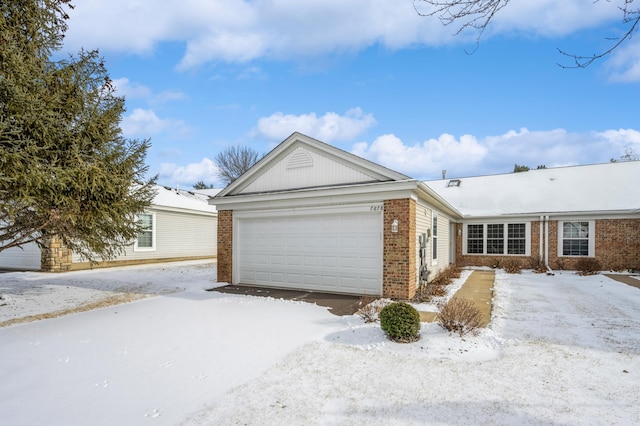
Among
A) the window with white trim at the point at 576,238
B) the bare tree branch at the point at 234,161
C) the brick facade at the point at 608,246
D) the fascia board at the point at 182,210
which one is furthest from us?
the bare tree branch at the point at 234,161

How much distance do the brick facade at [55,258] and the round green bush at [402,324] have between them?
604 inches

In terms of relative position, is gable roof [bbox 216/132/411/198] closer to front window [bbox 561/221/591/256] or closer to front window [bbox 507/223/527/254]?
front window [bbox 507/223/527/254]

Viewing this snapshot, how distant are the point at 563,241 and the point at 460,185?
6.70m

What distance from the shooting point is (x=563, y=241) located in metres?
16.2

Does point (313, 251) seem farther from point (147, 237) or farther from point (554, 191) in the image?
point (554, 191)

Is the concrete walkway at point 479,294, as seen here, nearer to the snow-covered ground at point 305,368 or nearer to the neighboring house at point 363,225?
the snow-covered ground at point 305,368

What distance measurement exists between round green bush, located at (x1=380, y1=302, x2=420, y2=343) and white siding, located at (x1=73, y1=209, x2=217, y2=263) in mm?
15677

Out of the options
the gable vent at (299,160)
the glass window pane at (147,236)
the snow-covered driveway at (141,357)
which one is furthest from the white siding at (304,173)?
the glass window pane at (147,236)

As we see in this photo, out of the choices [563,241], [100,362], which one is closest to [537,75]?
[100,362]

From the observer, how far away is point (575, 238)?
16031mm

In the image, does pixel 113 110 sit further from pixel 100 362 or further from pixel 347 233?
pixel 347 233

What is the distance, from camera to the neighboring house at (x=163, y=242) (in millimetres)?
15578

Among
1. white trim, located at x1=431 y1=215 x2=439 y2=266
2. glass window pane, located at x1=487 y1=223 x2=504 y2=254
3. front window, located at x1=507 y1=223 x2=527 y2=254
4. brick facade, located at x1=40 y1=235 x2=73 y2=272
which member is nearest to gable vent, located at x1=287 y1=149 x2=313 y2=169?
white trim, located at x1=431 y1=215 x2=439 y2=266

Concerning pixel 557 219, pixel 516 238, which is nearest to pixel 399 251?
pixel 516 238
